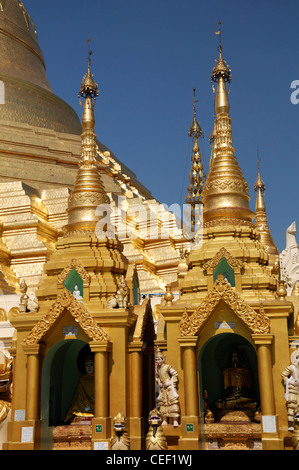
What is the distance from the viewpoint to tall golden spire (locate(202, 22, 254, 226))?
1357cm

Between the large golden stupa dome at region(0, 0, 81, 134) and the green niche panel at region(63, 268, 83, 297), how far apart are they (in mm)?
18046

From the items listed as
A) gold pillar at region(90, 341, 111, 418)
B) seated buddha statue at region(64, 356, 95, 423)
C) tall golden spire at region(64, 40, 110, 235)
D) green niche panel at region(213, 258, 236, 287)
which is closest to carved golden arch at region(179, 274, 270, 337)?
green niche panel at region(213, 258, 236, 287)

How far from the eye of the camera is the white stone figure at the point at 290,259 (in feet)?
71.4

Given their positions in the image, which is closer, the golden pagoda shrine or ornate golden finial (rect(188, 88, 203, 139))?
the golden pagoda shrine

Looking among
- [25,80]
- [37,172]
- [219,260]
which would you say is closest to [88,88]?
[219,260]

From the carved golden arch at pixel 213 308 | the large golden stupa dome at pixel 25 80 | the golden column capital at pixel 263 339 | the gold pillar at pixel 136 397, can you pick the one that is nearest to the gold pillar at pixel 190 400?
the carved golden arch at pixel 213 308

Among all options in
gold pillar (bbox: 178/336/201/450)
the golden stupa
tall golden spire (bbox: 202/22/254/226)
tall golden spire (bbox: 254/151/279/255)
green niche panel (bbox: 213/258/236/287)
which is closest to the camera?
gold pillar (bbox: 178/336/201/450)

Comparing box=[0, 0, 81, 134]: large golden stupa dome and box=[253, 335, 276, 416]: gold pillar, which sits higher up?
box=[0, 0, 81, 134]: large golden stupa dome

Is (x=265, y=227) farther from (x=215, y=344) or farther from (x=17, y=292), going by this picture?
(x=215, y=344)

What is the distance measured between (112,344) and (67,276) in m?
1.79

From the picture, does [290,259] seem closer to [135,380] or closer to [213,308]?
[213,308]

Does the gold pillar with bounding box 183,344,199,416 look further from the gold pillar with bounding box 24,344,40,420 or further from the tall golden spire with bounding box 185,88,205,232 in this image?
the tall golden spire with bounding box 185,88,205,232
